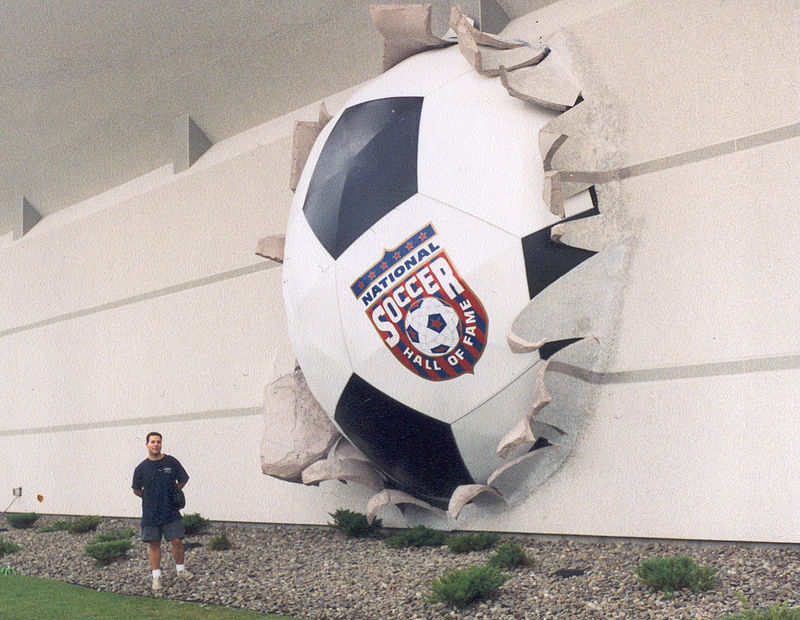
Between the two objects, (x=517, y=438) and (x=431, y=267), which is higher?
(x=431, y=267)

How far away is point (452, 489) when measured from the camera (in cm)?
433

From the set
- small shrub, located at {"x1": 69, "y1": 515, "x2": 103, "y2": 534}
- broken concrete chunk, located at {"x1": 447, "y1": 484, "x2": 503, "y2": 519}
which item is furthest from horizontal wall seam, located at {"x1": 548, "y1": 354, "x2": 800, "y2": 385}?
small shrub, located at {"x1": 69, "y1": 515, "x2": 103, "y2": 534}

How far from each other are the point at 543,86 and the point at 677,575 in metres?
2.41

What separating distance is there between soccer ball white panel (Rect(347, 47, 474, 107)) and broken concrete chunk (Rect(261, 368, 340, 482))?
181 cm

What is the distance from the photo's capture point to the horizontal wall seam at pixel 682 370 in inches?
150

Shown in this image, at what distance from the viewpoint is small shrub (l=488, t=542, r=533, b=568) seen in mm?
3893

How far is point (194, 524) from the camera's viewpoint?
19.7 ft

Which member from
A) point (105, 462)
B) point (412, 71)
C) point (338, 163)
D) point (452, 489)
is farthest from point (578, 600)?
point (105, 462)

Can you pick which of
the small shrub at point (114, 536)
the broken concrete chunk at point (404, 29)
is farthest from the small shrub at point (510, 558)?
the small shrub at point (114, 536)

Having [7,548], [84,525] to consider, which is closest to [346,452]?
[7,548]

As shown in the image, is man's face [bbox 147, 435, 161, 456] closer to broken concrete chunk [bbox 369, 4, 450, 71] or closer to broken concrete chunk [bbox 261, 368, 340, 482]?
broken concrete chunk [bbox 261, 368, 340, 482]

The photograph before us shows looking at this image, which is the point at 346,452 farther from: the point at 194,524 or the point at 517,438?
the point at 194,524

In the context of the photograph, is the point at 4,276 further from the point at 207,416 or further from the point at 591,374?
the point at 591,374

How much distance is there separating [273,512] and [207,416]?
1.16 m
